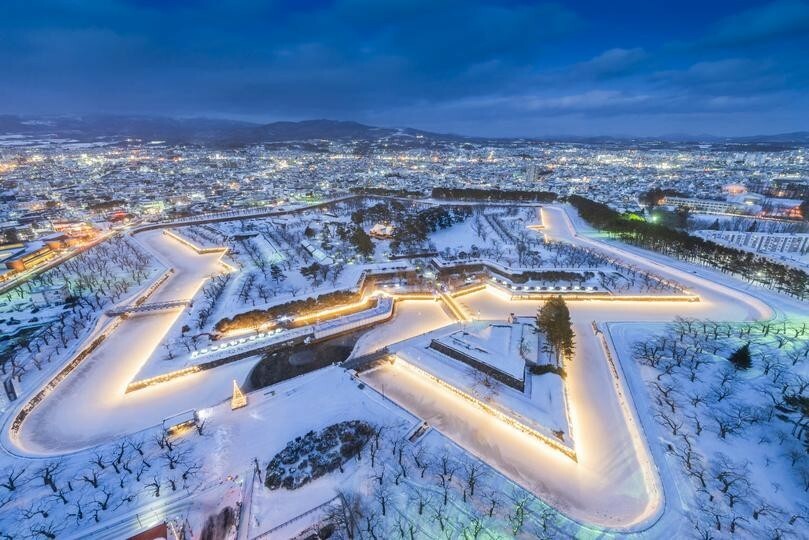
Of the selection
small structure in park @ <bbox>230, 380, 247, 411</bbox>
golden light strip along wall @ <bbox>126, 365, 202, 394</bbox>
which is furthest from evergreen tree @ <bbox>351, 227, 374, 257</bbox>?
small structure in park @ <bbox>230, 380, 247, 411</bbox>

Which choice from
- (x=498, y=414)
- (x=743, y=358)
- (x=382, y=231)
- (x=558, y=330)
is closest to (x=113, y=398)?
(x=498, y=414)

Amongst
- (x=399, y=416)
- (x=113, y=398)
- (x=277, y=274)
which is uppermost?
(x=277, y=274)

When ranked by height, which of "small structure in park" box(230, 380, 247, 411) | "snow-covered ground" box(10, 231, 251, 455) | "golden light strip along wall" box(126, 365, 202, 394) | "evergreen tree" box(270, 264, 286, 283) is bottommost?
"snow-covered ground" box(10, 231, 251, 455)

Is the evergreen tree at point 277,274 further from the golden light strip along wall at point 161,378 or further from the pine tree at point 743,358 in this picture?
the pine tree at point 743,358

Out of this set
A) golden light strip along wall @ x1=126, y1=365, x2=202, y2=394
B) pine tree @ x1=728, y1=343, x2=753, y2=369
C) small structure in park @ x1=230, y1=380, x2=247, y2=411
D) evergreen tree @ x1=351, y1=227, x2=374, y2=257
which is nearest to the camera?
small structure in park @ x1=230, y1=380, x2=247, y2=411

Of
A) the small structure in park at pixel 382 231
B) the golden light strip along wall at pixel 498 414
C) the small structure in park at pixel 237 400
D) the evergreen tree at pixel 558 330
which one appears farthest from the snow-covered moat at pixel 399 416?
the small structure in park at pixel 382 231

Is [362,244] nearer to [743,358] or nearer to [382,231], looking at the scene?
[382,231]

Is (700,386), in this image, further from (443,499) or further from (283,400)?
(283,400)

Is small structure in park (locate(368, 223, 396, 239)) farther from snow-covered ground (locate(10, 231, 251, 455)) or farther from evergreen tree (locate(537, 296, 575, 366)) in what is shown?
evergreen tree (locate(537, 296, 575, 366))
